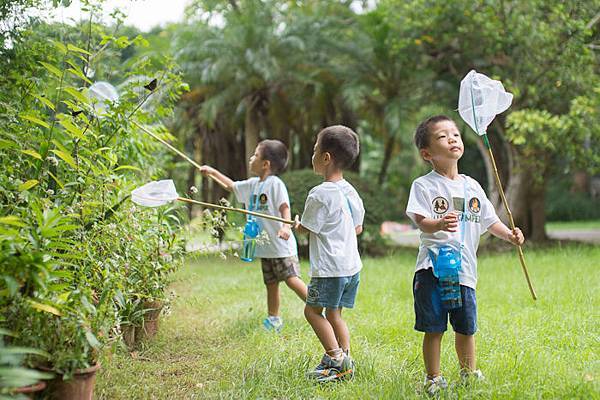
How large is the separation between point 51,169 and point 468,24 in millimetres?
7413

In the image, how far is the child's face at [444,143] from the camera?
320 cm

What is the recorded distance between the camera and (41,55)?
4074 millimetres

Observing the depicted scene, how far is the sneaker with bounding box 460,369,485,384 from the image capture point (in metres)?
3.10

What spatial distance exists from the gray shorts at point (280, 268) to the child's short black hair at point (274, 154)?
0.71 m

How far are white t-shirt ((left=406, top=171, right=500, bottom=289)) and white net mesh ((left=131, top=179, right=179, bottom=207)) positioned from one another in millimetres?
1329

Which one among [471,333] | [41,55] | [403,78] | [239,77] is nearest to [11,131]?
[41,55]

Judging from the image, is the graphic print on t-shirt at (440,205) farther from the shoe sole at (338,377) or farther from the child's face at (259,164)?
the child's face at (259,164)

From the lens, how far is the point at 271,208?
476 cm

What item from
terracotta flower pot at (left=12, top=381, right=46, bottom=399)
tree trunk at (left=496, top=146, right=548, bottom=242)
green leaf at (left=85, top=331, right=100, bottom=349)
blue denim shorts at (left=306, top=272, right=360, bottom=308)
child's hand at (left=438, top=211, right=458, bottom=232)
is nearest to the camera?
terracotta flower pot at (left=12, top=381, right=46, bottom=399)

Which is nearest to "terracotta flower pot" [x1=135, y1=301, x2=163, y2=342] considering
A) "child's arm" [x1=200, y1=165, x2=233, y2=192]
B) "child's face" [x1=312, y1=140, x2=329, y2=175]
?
"child's arm" [x1=200, y1=165, x2=233, y2=192]

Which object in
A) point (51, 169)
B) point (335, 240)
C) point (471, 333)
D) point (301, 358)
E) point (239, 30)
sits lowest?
point (301, 358)

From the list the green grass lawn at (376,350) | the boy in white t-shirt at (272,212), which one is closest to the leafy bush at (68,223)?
the green grass lawn at (376,350)

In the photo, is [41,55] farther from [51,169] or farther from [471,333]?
[471,333]

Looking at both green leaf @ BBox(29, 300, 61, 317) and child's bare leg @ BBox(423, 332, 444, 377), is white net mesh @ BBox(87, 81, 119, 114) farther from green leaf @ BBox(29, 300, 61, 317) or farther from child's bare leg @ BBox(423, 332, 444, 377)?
child's bare leg @ BBox(423, 332, 444, 377)
